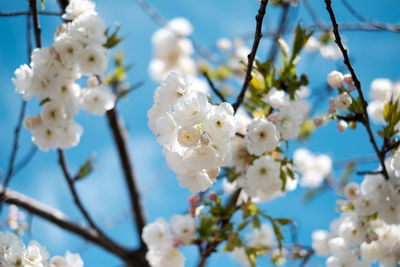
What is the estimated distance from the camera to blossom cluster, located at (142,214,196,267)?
1.71 metres

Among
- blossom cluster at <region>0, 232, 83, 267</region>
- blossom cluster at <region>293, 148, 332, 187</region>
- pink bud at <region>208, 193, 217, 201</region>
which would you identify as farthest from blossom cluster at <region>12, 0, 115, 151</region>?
blossom cluster at <region>293, 148, 332, 187</region>

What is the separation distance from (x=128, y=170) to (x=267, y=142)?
1.94 m

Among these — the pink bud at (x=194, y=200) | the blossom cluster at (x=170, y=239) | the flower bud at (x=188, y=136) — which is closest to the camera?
the flower bud at (x=188, y=136)

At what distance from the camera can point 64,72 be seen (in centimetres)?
156

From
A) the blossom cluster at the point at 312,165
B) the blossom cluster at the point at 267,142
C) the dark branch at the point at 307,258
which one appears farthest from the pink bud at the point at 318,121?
the blossom cluster at the point at 312,165

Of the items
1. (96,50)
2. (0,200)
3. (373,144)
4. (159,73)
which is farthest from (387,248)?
(159,73)

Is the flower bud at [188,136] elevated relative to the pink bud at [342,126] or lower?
lower

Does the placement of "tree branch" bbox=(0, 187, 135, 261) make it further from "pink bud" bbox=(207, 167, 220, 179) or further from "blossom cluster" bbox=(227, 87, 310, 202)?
"pink bud" bbox=(207, 167, 220, 179)

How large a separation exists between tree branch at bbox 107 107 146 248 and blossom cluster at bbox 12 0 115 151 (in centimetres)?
125

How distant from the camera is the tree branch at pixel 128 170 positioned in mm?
2957

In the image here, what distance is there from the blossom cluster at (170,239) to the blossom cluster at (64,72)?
577 mm

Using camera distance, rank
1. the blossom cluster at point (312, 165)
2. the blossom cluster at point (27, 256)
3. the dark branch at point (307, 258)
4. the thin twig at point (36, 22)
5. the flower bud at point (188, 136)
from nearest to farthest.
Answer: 1. the flower bud at point (188, 136)
2. the blossom cluster at point (27, 256)
3. the thin twig at point (36, 22)
4. the dark branch at point (307, 258)
5. the blossom cluster at point (312, 165)

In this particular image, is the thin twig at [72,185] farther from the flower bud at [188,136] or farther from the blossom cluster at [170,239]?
the flower bud at [188,136]

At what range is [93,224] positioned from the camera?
2428 mm
